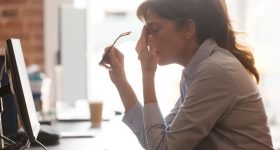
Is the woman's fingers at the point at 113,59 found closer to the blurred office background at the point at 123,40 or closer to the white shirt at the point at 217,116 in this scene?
the white shirt at the point at 217,116

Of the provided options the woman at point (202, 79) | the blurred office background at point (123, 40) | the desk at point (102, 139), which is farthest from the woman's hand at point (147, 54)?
the blurred office background at point (123, 40)

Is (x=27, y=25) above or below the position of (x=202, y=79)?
below

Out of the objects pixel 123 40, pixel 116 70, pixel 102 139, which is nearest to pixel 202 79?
pixel 116 70

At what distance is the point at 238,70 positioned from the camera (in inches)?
50.9

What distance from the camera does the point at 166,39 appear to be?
4.63ft

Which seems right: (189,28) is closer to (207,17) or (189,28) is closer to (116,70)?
(207,17)

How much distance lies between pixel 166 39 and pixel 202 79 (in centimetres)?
20

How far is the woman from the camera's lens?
1.26 m

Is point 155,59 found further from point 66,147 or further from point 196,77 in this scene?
point 66,147

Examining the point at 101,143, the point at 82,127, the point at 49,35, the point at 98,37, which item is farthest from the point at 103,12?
the point at 101,143

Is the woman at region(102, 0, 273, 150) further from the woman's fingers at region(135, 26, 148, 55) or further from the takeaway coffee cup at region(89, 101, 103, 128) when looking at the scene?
the takeaway coffee cup at region(89, 101, 103, 128)

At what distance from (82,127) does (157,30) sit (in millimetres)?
1003

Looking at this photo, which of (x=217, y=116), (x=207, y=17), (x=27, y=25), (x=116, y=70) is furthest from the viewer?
(x=27, y=25)

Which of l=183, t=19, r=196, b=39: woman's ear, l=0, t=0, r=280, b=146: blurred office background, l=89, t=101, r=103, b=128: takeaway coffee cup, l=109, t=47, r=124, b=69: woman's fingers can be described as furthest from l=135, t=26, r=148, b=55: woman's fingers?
l=0, t=0, r=280, b=146: blurred office background
